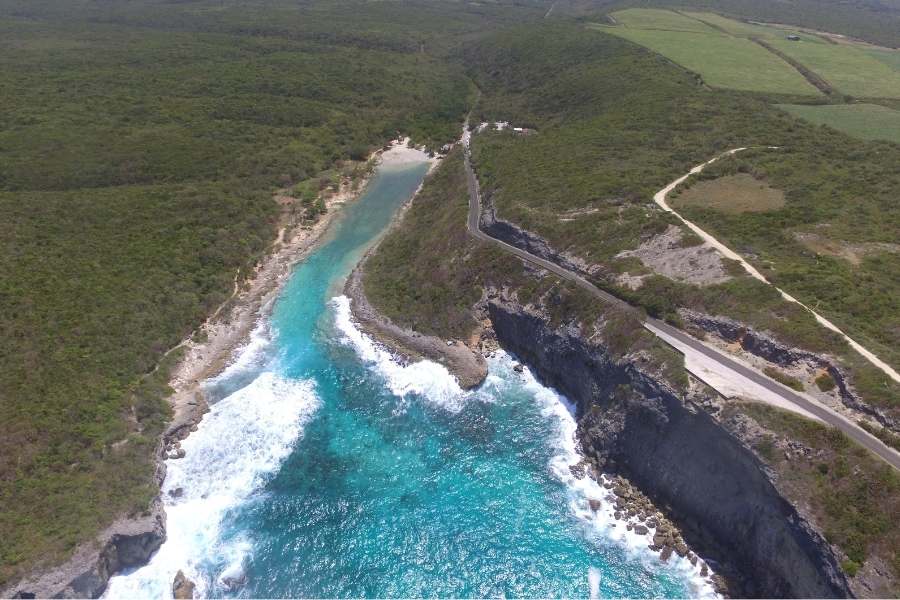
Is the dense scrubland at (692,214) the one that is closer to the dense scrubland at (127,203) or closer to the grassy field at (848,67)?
the dense scrubland at (127,203)

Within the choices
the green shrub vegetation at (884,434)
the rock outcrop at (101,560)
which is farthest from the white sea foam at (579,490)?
the rock outcrop at (101,560)

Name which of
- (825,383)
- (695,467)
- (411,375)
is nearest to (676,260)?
(825,383)

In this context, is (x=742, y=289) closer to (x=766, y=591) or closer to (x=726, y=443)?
(x=726, y=443)

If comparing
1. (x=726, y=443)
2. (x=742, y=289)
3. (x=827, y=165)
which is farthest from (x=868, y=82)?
(x=726, y=443)

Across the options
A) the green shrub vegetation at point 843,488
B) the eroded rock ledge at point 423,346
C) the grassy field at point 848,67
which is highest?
the grassy field at point 848,67

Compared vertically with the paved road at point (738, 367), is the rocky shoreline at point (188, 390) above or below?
below

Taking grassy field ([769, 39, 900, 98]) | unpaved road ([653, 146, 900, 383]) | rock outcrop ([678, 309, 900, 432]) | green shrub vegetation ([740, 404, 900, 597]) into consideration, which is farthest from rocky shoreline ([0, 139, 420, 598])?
grassy field ([769, 39, 900, 98])
